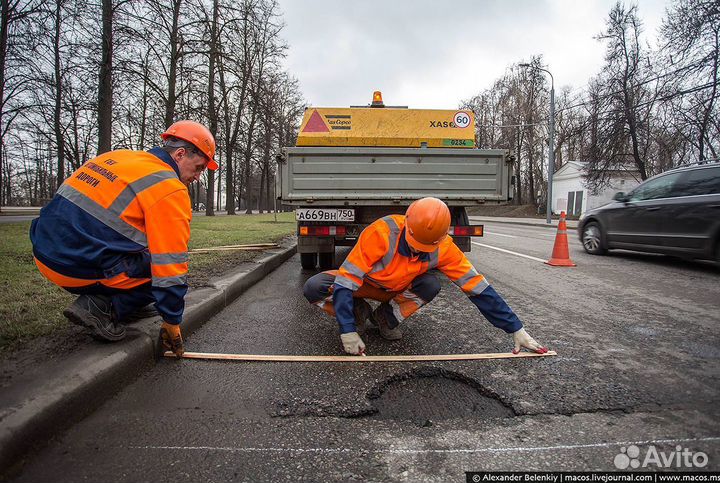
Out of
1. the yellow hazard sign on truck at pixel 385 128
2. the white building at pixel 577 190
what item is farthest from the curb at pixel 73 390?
the white building at pixel 577 190

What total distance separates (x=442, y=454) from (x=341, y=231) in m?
3.78

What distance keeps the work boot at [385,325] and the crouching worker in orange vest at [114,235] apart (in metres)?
1.51

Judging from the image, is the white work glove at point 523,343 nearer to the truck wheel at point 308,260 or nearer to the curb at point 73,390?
the curb at point 73,390

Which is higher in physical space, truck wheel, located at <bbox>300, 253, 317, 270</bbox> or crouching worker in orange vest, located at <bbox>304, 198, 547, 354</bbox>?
crouching worker in orange vest, located at <bbox>304, 198, 547, 354</bbox>

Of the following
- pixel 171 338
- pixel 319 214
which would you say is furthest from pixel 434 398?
pixel 319 214

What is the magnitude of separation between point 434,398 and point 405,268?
3.09ft

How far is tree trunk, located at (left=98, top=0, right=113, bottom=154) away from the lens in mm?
8625

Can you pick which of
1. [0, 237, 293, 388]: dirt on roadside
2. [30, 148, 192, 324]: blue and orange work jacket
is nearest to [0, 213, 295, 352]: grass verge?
[0, 237, 293, 388]: dirt on roadside

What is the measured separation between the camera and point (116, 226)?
2391mm

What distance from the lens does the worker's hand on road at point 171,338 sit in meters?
2.54

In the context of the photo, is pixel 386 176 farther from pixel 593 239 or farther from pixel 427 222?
pixel 593 239

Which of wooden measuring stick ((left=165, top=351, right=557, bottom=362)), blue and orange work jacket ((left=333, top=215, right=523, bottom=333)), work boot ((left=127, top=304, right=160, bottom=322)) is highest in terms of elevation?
blue and orange work jacket ((left=333, top=215, right=523, bottom=333))

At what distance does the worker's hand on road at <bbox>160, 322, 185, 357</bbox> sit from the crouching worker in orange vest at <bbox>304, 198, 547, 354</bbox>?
933 mm

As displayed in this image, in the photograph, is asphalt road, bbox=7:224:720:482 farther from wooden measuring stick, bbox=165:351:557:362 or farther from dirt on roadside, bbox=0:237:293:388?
dirt on roadside, bbox=0:237:293:388
